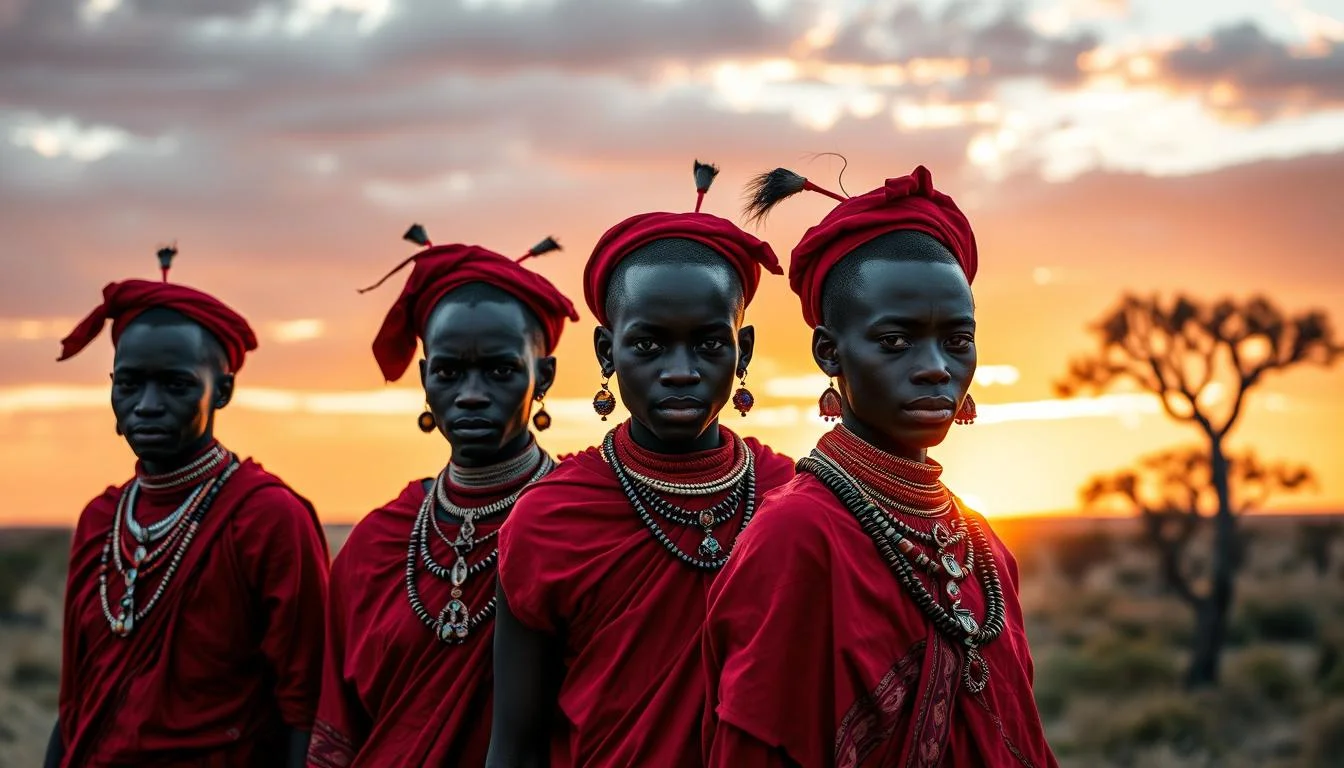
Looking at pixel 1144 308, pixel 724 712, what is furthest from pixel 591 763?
pixel 1144 308

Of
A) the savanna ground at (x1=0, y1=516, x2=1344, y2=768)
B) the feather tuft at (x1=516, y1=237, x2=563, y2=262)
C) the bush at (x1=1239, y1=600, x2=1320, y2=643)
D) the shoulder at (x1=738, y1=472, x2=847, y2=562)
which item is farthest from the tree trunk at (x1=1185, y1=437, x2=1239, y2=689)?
the shoulder at (x1=738, y1=472, x2=847, y2=562)

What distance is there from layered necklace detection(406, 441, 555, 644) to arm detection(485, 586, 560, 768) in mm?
654

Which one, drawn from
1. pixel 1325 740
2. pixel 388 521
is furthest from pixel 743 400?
pixel 1325 740

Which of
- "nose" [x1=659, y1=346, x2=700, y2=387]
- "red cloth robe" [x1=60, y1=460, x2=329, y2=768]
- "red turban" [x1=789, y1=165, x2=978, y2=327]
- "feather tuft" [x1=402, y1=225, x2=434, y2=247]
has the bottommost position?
"red cloth robe" [x1=60, y1=460, x2=329, y2=768]

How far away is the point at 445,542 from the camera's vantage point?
592 cm

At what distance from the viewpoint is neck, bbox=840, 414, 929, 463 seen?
163 inches

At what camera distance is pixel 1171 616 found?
87.9 feet

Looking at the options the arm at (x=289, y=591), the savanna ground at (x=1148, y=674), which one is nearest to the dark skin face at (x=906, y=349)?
the arm at (x=289, y=591)

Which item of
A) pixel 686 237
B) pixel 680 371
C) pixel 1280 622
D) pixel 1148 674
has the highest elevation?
pixel 686 237

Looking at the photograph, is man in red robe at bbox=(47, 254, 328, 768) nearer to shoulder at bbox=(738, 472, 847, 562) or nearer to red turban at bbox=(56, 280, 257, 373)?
red turban at bbox=(56, 280, 257, 373)

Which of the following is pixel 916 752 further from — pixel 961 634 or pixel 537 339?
pixel 537 339

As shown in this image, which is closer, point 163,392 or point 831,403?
point 831,403

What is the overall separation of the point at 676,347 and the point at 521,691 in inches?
47.7

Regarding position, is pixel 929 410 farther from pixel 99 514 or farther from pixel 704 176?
pixel 99 514
